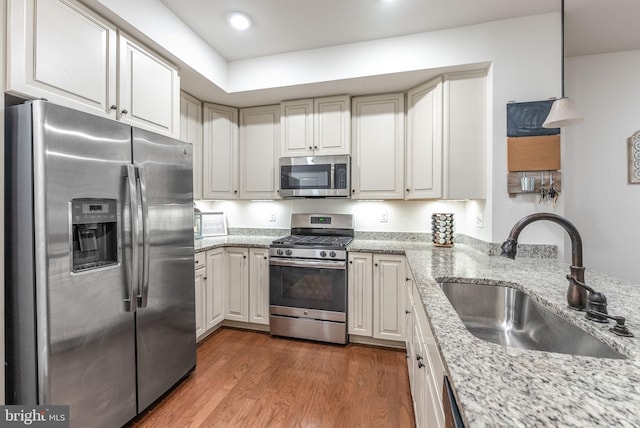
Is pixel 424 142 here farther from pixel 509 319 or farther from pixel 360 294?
pixel 509 319

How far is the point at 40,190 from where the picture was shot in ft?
3.89

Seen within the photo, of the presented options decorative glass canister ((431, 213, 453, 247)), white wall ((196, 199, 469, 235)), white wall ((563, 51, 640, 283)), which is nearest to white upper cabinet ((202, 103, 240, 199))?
white wall ((196, 199, 469, 235))

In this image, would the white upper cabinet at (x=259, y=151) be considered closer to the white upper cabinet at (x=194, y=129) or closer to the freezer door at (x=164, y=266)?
the white upper cabinet at (x=194, y=129)

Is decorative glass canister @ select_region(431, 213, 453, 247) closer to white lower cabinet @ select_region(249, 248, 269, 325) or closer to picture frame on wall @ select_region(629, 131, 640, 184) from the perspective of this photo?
picture frame on wall @ select_region(629, 131, 640, 184)

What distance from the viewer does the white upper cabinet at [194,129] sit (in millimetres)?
2730

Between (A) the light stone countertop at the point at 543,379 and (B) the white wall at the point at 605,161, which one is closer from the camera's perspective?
(A) the light stone countertop at the point at 543,379

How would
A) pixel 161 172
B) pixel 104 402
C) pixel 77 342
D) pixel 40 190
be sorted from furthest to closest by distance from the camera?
pixel 161 172
pixel 104 402
pixel 77 342
pixel 40 190

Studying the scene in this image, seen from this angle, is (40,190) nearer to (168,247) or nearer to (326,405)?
(168,247)

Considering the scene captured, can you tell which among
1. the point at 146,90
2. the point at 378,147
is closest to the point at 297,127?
the point at 378,147

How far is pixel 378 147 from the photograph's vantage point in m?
2.74

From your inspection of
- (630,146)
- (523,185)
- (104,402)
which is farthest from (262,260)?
(630,146)

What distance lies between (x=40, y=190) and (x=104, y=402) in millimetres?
1086

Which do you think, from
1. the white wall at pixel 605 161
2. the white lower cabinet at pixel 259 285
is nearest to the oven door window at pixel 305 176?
the white lower cabinet at pixel 259 285

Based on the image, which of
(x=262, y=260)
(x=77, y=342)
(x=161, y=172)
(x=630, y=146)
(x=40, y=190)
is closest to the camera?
(x=40, y=190)
